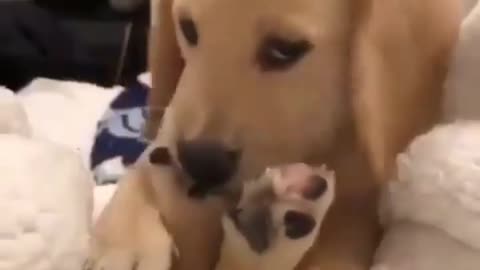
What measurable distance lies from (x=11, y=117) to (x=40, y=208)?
18 centimetres

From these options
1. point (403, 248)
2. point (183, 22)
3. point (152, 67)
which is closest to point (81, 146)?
point (152, 67)

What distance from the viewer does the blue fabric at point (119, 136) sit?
1240mm

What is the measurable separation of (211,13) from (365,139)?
15 cm

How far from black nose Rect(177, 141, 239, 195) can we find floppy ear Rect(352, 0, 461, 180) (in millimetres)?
104

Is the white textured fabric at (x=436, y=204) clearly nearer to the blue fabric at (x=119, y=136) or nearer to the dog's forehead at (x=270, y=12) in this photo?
the dog's forehead at (x=270, y=12)

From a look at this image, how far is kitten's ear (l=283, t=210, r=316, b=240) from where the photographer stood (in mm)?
648

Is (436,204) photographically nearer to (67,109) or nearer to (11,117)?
(11,117)

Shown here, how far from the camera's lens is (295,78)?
70cm

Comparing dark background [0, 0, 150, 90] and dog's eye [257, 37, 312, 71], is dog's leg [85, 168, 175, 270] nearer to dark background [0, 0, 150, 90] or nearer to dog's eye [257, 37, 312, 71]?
dog's eye [257, 37, 312, 71]

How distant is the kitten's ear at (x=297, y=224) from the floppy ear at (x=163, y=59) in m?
0.21

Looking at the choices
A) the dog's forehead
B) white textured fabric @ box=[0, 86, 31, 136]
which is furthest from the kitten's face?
white textured fabric @ box=[0, 86, 31, 136]

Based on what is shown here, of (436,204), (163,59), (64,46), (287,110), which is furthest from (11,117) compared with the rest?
(64,46)

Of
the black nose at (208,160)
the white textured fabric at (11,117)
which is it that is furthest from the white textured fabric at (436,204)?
the white textured fabric at (11,117)

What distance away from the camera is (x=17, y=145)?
743 millimetres
